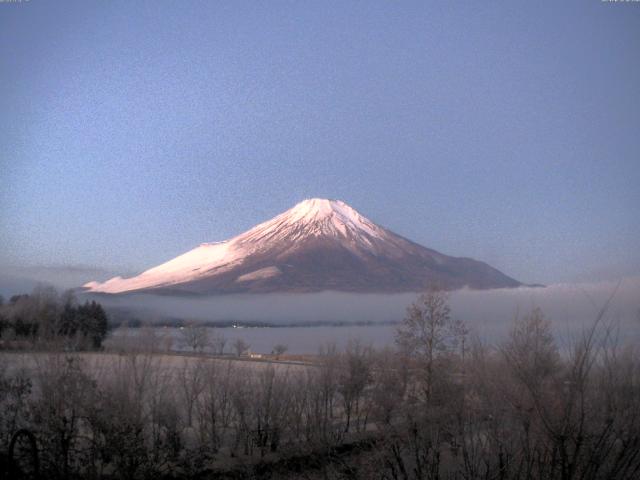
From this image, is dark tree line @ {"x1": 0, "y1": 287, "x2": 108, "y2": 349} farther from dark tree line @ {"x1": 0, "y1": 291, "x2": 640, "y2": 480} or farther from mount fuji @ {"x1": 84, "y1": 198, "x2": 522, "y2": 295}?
mount fuji @ {"x1": 84, "y1": 198, "x2": 522, "y2": 295}

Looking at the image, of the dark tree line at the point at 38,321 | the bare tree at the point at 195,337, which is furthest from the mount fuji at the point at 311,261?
the dark tree line at the point at 38,321

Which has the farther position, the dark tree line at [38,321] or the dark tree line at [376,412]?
the dark tree line at [38,321]

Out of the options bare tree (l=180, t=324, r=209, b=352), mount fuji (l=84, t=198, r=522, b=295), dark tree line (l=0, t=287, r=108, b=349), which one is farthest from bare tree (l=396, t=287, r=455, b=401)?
mount fuji (l=84, t=198, r=522, b=295)

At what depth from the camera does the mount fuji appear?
118 metres

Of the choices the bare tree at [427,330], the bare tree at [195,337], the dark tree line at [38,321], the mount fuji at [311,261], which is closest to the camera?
the dark tree line at [38,321]

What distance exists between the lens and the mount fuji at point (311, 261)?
A: 387 ft

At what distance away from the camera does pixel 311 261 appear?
121188 mm

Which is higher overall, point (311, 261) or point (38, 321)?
point (311, 261)

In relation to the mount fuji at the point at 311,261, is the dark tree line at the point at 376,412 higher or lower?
lower

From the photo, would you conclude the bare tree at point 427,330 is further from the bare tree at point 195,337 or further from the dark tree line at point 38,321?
the bare tree at point 195,337

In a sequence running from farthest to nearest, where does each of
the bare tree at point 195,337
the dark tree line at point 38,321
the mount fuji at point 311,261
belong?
the mount fuji at point 311,261 < the bare tree at point 195,337 < the dark tree line at point 38,321

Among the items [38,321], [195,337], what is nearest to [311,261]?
[195,337]

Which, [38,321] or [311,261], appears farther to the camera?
[311,261]

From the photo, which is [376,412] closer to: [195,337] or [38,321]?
[38,321]
